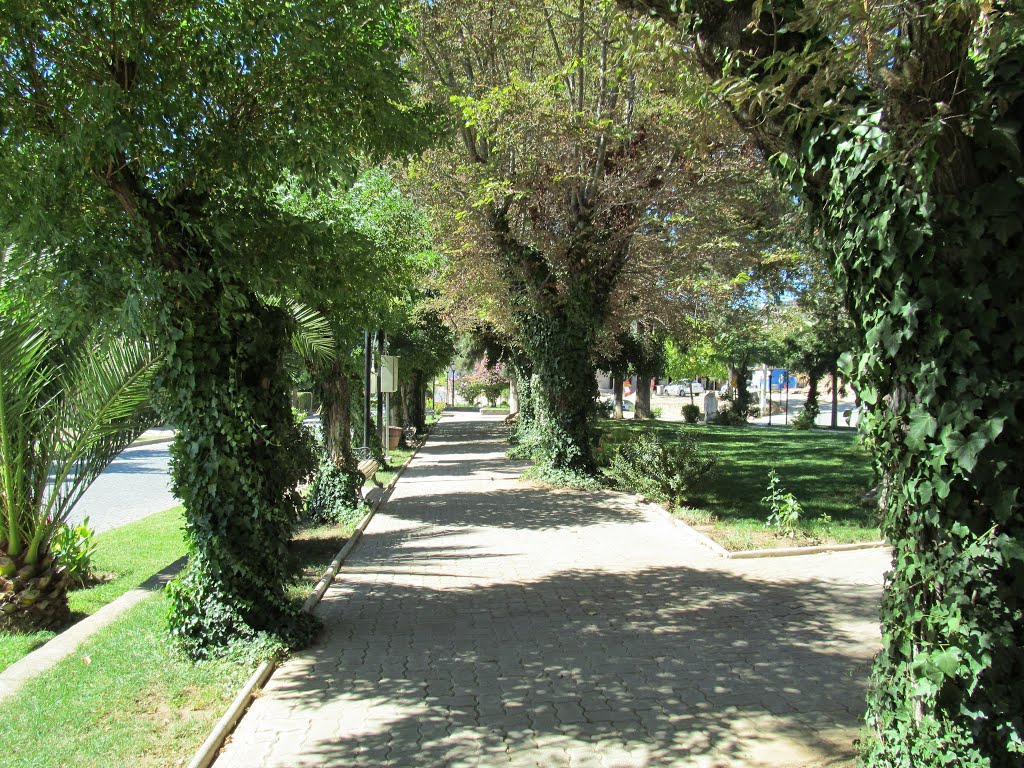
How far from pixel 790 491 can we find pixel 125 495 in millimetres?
14446

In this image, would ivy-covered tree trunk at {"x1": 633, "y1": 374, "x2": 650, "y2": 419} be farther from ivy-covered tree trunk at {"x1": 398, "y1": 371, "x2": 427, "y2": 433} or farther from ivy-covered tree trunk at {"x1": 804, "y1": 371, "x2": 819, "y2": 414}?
ivy-covered tree trunk at {"x1": 398, "y1": 371, "x2": 427, "y2": 433}

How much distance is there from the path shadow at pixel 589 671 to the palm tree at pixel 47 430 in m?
2.63

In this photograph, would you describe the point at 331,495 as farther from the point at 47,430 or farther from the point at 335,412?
the point at 47,430

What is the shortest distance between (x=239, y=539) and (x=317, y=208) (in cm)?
521

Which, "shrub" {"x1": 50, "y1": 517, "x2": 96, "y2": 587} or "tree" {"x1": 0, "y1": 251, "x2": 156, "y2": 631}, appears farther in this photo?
"shrub" {"x1": 50, "y1": 517, "x2": 96, "y2": 587}

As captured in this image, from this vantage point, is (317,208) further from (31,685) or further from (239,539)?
(31,685)

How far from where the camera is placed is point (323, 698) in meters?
4.91

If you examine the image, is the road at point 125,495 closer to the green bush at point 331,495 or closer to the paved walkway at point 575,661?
the green bush at point 331,495

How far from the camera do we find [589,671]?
208 inches

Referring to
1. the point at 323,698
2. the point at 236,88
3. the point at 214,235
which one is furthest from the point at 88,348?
the point at 323,698

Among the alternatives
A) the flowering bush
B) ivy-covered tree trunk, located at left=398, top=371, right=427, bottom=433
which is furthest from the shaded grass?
the flowering bush

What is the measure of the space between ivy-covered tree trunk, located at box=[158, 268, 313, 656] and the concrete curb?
977 millimetres

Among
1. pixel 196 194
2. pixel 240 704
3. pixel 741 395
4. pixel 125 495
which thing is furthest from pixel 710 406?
pixel 240 704

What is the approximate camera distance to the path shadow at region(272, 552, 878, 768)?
4223 millimetres
